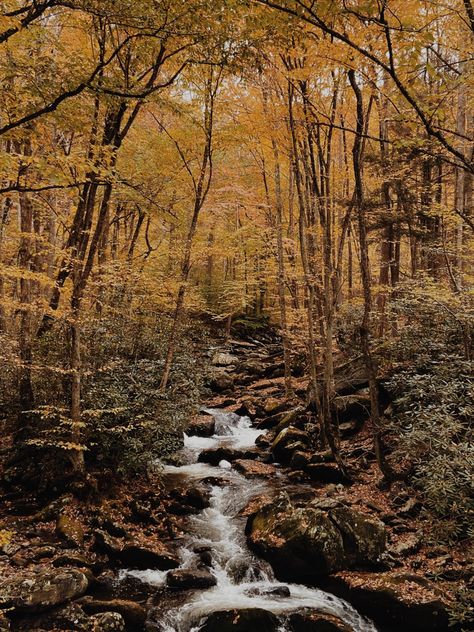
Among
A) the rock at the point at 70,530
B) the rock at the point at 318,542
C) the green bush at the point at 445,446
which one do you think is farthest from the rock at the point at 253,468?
the rock at the point at 70,530

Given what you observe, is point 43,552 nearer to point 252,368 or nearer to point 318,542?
point 318,542

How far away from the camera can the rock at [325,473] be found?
9072 mm

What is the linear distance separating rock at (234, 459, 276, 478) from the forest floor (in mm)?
435

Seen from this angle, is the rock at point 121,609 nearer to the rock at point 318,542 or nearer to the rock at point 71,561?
the rock at point 71,561

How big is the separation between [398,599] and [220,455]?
634 cm

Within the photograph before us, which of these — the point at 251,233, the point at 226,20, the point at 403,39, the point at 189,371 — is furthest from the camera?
the point at 251,233

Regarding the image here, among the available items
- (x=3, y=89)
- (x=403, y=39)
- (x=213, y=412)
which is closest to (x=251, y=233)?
(x=213, y=412)

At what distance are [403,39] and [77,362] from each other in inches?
276

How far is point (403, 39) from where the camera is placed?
11.0 ft

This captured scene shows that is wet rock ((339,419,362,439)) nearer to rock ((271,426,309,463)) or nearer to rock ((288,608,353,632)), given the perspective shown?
rock ((271,426,309,463))

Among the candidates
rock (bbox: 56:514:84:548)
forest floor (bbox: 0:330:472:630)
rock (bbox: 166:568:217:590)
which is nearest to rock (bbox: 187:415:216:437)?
forest floor (bbox: 0:330:472:630)

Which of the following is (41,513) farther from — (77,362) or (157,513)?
(77,362)

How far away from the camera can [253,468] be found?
10.3 m

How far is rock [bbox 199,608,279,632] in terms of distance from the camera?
5.07m
